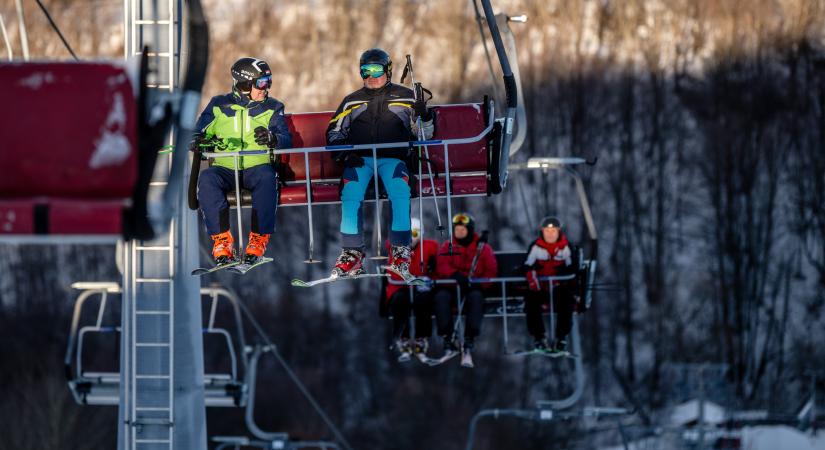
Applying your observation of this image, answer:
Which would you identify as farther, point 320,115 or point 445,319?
point 445,319

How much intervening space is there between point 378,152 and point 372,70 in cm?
45

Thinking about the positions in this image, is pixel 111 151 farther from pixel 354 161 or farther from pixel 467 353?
pixel 467 353

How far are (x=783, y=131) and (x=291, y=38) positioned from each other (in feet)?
39.8

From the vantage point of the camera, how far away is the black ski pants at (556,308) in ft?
40.1

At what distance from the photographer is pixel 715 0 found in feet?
129

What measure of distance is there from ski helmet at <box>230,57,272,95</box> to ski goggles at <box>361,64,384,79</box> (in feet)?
1.69

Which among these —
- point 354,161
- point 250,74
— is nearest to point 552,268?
point 354,161

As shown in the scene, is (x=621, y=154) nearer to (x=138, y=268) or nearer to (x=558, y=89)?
(x=558, y=89)

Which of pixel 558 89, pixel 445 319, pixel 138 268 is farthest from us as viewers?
pixel 558 89

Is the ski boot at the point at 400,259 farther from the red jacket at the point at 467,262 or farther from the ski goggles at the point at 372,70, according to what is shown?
the red jacket at the point at 467,262

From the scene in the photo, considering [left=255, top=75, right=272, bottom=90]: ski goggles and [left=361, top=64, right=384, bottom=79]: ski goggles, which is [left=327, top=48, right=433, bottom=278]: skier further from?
[left=255, top=75, right=272, bottom=90]: ski goggles

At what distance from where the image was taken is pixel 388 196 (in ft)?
29.1

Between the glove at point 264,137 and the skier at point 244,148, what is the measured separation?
112 millimetres

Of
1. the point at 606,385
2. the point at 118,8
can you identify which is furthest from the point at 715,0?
the point at 118,8
